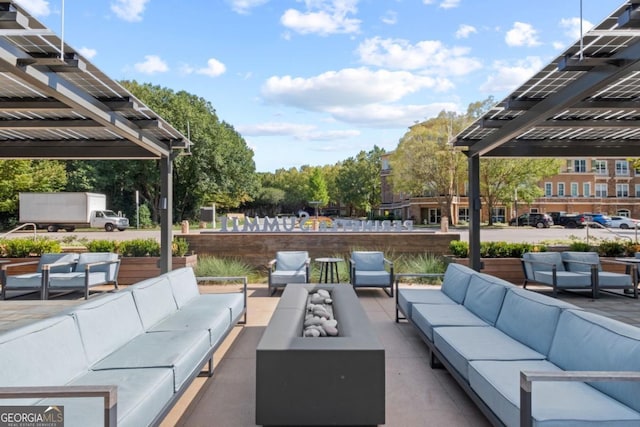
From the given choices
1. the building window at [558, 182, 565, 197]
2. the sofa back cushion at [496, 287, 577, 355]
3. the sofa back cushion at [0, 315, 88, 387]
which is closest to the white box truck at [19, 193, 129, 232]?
the sofa back cushion at [0, 315, 88, 387]

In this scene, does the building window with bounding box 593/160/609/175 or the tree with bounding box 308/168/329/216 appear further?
the tree with bounding box 308/168/329/216

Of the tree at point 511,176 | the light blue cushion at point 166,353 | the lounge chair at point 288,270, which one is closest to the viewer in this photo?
the light blue cushion at point 166,353

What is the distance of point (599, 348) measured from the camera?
240 cm

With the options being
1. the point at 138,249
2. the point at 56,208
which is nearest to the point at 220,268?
the point at 138,249

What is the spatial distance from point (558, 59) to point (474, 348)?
343 centimetres

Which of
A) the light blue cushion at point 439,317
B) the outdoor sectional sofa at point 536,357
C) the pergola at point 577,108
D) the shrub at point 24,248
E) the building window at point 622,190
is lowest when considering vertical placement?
the light blue cushion at point 439,317

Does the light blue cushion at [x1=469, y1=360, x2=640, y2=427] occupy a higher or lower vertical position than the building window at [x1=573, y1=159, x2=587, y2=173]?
lower

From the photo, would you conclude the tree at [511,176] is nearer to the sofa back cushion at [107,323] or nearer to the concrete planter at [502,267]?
the concrete planter at [502,267]

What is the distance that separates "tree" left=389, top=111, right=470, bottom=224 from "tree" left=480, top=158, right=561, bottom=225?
6.06 ft

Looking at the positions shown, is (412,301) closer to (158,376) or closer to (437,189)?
(158,376)

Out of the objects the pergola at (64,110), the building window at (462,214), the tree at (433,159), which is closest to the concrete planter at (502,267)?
the pergola at (64,110)

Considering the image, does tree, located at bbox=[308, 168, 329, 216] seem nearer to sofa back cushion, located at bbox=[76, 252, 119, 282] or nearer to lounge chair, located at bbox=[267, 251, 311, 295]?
lounge chair, located at bbox=[267, 251, 311, 295]

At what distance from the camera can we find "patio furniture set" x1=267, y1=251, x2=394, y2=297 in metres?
7.22

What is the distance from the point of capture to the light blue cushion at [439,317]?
12.5 ft
